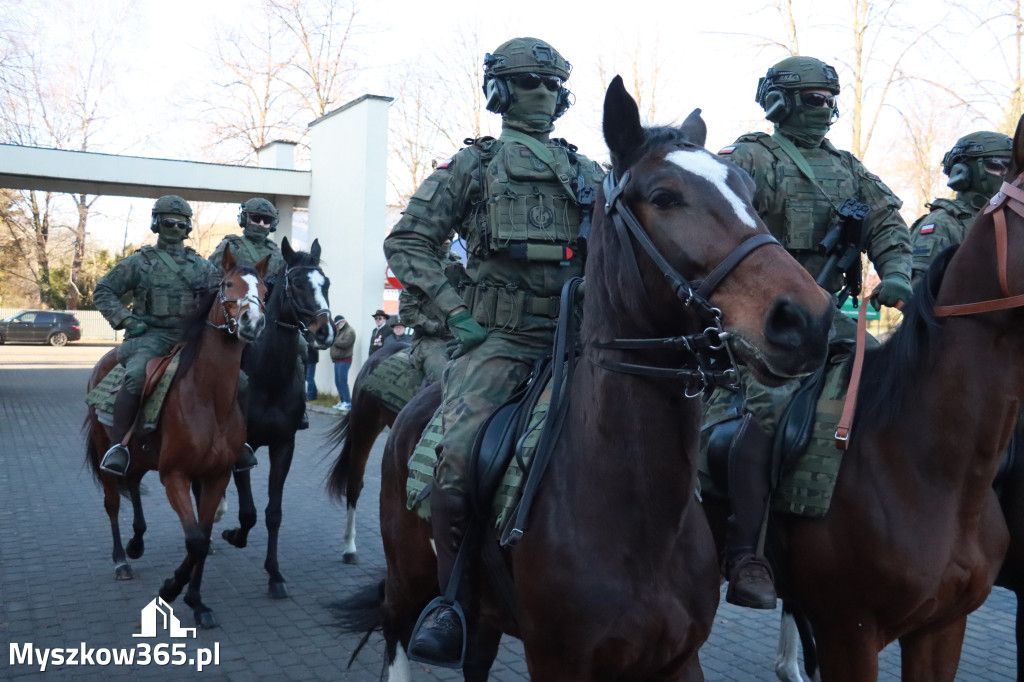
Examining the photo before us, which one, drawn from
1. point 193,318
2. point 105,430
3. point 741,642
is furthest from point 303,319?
point 741,642

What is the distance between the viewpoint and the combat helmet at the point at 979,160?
5133 mm

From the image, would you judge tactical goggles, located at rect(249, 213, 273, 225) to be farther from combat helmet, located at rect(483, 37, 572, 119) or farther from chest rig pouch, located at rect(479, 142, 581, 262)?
chest rig pouch, located at rect(479, 142, 581, 262)

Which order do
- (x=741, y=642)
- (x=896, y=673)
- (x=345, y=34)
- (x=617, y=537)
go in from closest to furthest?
(x=617, y=537) < (x=896, y=673) < (x=741, y=642) < (x=345, y=34)

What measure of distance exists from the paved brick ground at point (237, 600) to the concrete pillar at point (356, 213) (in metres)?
7.50

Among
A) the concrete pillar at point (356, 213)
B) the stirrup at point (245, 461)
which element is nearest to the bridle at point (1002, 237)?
the stirrup at point (245, 461)

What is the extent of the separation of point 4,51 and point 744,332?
86.8ft

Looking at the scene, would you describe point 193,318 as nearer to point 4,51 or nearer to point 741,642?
point 741,642

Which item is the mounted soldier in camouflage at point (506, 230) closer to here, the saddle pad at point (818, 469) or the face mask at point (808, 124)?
the saddle pad at point (818, 469)

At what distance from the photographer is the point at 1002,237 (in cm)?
325

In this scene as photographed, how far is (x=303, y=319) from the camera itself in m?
7.48

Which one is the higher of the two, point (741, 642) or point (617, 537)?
point (617, 537)

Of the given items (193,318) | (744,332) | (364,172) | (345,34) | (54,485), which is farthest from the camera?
(345,34)

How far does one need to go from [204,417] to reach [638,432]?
468cm

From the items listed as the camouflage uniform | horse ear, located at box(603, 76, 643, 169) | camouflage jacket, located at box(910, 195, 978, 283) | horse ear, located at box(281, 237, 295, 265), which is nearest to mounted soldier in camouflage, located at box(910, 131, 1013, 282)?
camouflage jacket, located at box(910, 195, 978, 283)
